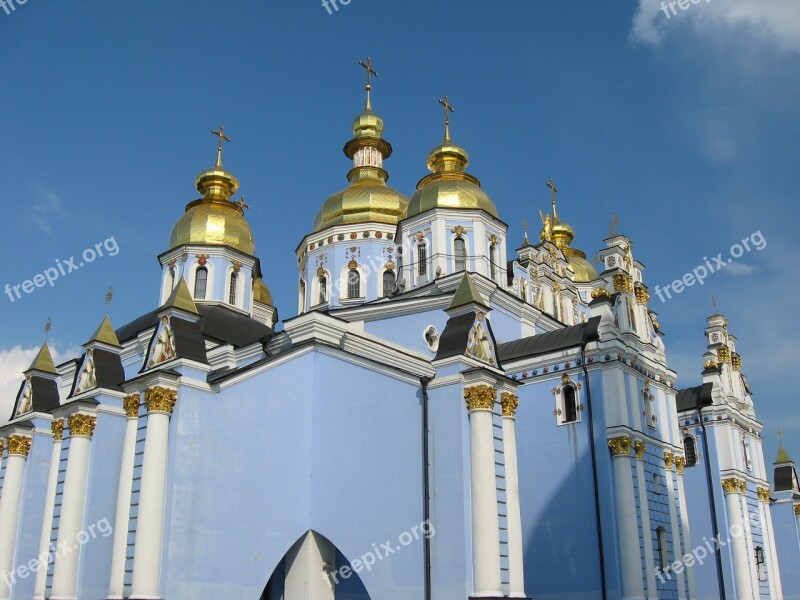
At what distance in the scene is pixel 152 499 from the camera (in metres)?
12.7

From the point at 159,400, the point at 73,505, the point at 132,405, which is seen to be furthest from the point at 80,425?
the point at 159,400

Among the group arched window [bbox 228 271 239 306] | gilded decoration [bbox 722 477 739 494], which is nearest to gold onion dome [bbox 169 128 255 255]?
arched window [bbox 228 271 239 306]

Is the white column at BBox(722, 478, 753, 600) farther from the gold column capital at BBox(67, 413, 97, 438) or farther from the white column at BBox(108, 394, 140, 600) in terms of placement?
the gold column capital at BBox(67, 413, 97, 438)

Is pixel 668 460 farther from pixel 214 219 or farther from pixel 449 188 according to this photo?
pixel 214 219

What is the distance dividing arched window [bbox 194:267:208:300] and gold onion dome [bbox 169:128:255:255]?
85 cm

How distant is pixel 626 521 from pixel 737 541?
308 inches

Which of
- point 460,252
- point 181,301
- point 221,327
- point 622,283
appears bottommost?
point 181,301

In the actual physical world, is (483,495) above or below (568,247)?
below

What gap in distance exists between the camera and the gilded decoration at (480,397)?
13.5m

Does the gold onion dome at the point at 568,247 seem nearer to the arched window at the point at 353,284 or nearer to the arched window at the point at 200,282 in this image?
the arched window at the point at 353,284

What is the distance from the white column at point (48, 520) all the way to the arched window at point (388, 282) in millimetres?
12511

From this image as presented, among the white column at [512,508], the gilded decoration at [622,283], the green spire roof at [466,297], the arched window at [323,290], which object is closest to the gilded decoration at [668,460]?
the gilded decoration at [622,283]

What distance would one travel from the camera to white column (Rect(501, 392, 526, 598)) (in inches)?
511

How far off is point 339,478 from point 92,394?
15.6 ft
